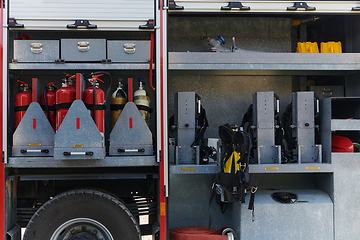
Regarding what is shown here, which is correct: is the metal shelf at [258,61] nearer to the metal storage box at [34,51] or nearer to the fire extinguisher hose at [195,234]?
the metal storage box at [34,51]

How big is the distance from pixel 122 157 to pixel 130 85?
738 mm

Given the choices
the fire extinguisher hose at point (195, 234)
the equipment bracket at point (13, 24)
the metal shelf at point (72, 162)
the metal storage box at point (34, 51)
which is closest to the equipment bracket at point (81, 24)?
the metal storage box at point (34, 51)

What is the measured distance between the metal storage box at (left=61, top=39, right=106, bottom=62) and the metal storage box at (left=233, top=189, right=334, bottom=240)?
2201 mm

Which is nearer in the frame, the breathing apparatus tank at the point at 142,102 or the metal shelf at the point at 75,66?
the metal shelf at the point at 75,66

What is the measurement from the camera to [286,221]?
2.91m

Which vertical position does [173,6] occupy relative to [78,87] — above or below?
above

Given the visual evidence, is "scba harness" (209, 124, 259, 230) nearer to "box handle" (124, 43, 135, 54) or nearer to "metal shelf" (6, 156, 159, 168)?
"metal shelf" (6, 156, 159, 168)

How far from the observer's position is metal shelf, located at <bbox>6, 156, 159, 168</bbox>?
2654mm

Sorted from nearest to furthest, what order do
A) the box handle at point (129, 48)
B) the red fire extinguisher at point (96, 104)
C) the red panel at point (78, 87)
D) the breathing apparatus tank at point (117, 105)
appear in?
the red panel at point (78, 87)
the red fire extinguisher at point (96, 104)
the box handle at point (129, 48)
the breathing apparatus tank at point (117, 105)

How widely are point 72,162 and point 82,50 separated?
1146 mm

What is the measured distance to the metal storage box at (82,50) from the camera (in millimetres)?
2826

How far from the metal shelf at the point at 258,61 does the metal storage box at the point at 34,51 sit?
1230 mm

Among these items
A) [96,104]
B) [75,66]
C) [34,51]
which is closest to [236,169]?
[96,104]

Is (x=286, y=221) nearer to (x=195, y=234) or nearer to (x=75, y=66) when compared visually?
(x=195, y=234)
